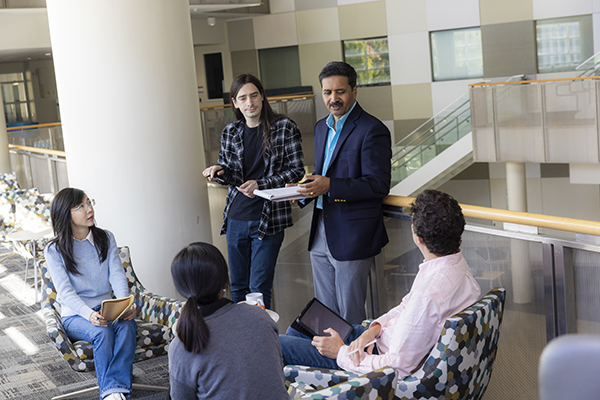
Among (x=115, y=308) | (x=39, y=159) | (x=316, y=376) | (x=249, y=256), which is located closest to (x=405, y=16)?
(x=39, y=159)

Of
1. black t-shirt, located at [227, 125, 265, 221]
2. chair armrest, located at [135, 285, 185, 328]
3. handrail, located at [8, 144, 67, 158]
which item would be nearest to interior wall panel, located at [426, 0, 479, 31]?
handrail, located at [8, 144, 67, 158]

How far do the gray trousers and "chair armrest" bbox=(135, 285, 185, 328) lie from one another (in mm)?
822

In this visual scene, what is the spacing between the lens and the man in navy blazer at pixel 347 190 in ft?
10.5

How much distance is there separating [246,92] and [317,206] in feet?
2.64

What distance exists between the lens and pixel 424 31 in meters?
14.6

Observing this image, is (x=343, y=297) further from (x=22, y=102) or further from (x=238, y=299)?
(x=22, y=102)

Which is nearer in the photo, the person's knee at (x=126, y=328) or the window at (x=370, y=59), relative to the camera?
the person's knee at (x=126, y=328)

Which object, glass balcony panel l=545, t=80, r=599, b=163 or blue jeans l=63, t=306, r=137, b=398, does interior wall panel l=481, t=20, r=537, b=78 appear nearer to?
glass balcony panel l=545, t=80, r=599, b=163

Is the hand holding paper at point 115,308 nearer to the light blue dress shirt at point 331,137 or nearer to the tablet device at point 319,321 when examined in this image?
the tablet device at point 319,321

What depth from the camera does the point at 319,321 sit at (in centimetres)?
279

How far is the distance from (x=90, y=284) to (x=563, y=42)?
12759 millimetres

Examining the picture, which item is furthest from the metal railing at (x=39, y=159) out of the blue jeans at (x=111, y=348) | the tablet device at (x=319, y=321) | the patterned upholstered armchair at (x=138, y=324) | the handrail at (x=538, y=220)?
the handrail at (x=538, y=220)

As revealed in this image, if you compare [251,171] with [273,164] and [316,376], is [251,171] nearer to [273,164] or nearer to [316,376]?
[273,164]

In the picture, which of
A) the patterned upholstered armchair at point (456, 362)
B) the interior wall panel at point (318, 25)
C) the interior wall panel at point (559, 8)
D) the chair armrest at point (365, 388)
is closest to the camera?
the chair armrest at point (365, 388)
